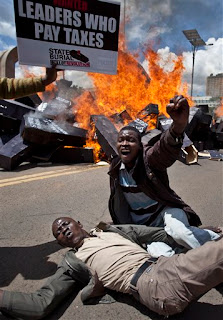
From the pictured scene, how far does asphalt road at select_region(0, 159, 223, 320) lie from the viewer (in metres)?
1.97

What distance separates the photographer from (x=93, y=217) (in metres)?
3.71

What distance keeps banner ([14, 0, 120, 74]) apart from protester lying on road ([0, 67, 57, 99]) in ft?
0.44

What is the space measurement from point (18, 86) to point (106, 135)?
15.9 ft

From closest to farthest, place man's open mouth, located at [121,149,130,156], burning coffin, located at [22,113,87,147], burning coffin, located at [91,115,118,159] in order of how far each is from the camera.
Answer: man's open mouth, located at [121,149,130,156] → burning coffin, located at [22,113,87,147] → burning coffin, located at [91,115,118,159]

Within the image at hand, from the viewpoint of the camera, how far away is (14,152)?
6.60m

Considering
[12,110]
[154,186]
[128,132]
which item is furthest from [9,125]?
[154,186]

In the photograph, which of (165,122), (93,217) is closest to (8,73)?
(165,122)

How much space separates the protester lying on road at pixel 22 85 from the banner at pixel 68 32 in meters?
0.13

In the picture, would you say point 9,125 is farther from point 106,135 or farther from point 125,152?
point 125,152

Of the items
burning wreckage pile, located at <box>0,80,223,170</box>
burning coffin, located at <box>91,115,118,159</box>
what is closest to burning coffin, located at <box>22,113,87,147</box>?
burning wreckage pile, located at <box>0,80,223,170</box>

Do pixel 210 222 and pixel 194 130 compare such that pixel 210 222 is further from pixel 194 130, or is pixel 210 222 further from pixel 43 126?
pixel 194 130

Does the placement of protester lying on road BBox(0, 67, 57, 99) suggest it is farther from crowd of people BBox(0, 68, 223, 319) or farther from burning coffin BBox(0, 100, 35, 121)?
burning coffin BBox(0, 100, 35, 121)

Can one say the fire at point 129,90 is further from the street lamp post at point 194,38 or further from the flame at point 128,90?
the street lamp post at point 194,38

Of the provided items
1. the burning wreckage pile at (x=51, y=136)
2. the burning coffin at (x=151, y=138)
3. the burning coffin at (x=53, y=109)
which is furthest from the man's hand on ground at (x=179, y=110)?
the burning coffin at (x=53, y=109)
